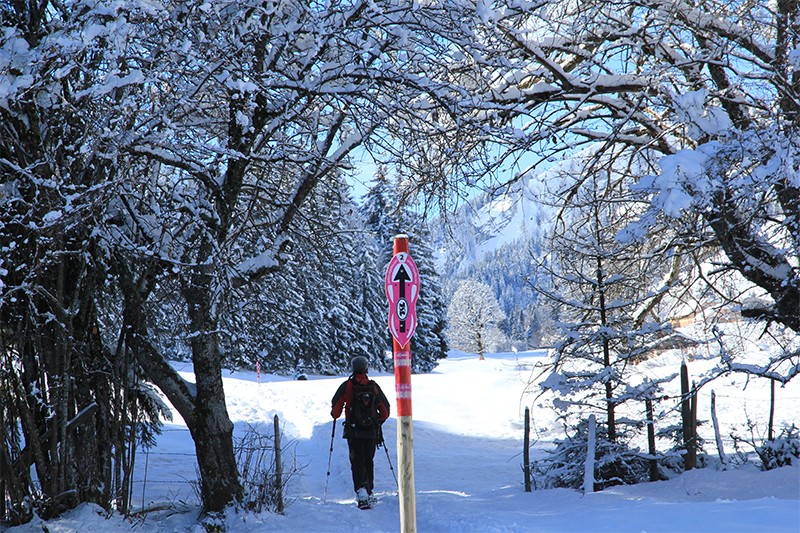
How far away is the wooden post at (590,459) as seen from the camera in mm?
8977

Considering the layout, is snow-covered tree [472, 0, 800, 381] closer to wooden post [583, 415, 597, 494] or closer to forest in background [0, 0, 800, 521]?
forest in background [0, 0, 800, 521]

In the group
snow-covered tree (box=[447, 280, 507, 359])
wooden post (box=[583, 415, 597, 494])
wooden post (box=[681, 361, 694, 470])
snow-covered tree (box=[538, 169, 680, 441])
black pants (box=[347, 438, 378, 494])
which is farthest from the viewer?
snow-covered tree (box=[447, 280, 507, 359])

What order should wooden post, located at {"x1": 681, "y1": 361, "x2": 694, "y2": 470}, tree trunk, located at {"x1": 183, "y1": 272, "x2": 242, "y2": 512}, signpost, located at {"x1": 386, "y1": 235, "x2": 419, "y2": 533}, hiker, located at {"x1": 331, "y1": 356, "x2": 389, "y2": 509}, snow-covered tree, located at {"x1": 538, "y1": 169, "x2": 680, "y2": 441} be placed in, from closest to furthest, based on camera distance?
1. signpost, located at {"x1": 386, "y1": 235, "x2": 419, "y2": 533}
2. tree trunk, located at {"x1": 183, "y1": 272, "x2": 242, "y2": 512}
3. hiker, located at {"x1": 331, "y1": 356, "x2": 389, "y2": 509}
4. wooden post, located at {"x1": 681, "y1": 361, "x2": 694, "y2": 470}
5. snow-covered tree, located at {"x1": 538, "y1": 169, "x2": 680, "y2": 441}

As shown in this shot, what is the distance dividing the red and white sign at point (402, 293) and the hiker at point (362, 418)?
15.0ft

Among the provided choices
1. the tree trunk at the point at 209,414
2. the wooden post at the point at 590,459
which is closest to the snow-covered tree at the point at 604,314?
the wooden post at the point at 590,459

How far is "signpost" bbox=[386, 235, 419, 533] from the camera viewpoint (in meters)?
3.84

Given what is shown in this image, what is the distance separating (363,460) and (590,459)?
A: 3300 mm

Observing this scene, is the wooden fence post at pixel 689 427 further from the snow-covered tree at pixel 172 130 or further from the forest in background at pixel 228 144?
the snow-covered tree at pixel 172 130

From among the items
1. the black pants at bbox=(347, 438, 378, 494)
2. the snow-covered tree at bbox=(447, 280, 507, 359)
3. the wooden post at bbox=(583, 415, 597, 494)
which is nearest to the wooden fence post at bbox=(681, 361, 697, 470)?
the wooden post at bbox=(583, 415, 597, 494)

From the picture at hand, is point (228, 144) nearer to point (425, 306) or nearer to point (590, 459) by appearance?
point (590, 459)

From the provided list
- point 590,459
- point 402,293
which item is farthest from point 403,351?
point 590,459

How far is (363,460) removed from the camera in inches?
327

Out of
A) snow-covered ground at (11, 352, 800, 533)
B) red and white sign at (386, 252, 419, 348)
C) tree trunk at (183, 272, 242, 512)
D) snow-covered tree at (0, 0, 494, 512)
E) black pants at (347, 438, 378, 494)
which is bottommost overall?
snow-covered ground at (11, 352, 800, 533)

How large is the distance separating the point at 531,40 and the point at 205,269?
4.44 metres
